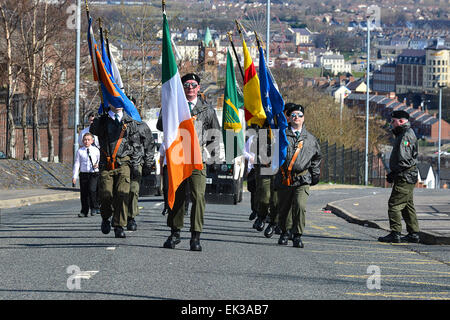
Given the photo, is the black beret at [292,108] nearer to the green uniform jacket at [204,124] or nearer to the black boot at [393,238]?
the green uniform jacket at [204,124]

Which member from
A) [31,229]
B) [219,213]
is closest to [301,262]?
[31,229]

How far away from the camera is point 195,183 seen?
42.5ft

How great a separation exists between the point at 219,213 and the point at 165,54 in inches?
344

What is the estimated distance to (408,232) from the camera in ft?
52.9

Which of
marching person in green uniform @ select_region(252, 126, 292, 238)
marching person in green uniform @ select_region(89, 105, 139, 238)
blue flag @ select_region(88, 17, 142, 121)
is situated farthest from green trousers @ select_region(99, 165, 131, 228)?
marching person in green uniform @ select_region(252, 126, 292, 238)

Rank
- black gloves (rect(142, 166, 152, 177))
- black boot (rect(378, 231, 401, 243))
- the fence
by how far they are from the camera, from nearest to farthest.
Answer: black gloves (rect(142, 166, 152, 177)), black boot (rect(378, 231, 401, 243)), the fence

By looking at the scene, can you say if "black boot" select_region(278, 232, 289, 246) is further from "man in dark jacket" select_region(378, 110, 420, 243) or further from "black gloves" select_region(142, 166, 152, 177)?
"black gloves" select_region(142, 166, 152, 177)

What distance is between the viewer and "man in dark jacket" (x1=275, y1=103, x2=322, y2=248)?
1419 cm

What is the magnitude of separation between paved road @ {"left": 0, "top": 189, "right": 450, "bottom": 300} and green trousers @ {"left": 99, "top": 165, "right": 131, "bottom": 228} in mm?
363

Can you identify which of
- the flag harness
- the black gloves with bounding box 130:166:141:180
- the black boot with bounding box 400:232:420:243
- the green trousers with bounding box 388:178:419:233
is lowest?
the black boot with bounding box 400:232:420:243

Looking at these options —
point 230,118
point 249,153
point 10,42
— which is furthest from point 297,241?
point 10,42

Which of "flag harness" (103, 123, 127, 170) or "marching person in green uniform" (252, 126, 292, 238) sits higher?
"flag harness" (103, 123, 127, 170)

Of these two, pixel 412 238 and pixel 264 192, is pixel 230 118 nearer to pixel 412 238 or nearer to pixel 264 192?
pixel 264 192

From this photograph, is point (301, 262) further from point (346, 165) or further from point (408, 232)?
point (346, 165)
